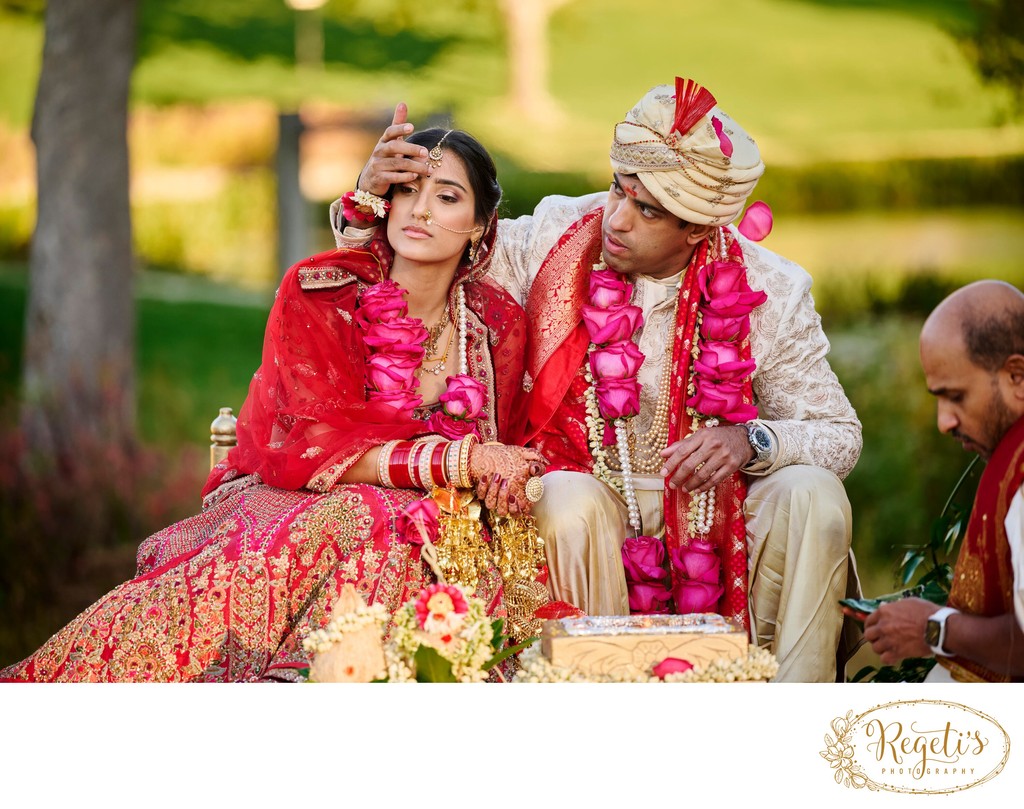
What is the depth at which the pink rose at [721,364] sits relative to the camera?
4125 mm

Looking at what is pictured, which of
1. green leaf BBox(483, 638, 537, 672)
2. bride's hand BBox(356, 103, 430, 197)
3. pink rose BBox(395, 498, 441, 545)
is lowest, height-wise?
green leaf BBox(483, 638, 537, 672)

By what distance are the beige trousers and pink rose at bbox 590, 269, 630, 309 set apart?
580 mm

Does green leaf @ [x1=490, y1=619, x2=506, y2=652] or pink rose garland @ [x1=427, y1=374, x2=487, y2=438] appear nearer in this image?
green leaf @ [x1=490, y1=619, x2=506, y2=652]

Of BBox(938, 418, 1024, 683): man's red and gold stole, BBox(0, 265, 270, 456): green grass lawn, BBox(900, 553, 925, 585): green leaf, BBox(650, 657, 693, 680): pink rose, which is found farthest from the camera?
BBox(0, 265, 270, 456): green grass lawn

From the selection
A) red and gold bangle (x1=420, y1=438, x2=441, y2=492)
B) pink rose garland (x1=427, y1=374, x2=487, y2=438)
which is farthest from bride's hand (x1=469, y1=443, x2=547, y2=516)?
pink rose garland (x1=427, y1=374, x2=487, y2=438)

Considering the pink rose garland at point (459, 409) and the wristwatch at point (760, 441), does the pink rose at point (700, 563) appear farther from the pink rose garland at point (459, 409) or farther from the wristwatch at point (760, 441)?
the pink rose garland at point (459, 409)

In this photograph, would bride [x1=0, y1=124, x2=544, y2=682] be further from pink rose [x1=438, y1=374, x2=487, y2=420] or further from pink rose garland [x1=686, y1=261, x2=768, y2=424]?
pink rose garland [x1=686, y1=261, x2=768, y2=424]

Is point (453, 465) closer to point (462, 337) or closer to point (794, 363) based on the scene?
point (462, 337)

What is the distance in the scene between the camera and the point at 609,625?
3.37 meters

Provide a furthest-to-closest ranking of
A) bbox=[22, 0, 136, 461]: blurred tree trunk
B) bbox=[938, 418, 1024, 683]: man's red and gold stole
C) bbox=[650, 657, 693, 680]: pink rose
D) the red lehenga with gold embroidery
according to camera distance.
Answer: bbox=[22, 0, 136, 461]: blurred tree trunk < the red lehenga with gold embroidery < bbox=[650, 657, 693, 680]: pink rose < bbox=[938, 418, 1024, 683]: man's red and gold stole

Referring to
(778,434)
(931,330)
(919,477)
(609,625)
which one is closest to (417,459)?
(609,625)

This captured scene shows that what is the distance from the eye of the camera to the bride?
11.9 ft

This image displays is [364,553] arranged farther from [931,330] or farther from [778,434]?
[931,330]

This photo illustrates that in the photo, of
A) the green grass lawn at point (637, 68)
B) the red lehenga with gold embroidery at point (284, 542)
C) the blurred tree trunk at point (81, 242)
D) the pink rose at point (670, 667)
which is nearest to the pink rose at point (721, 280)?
the red lehenga with gold embroidery at point (284, 542)
